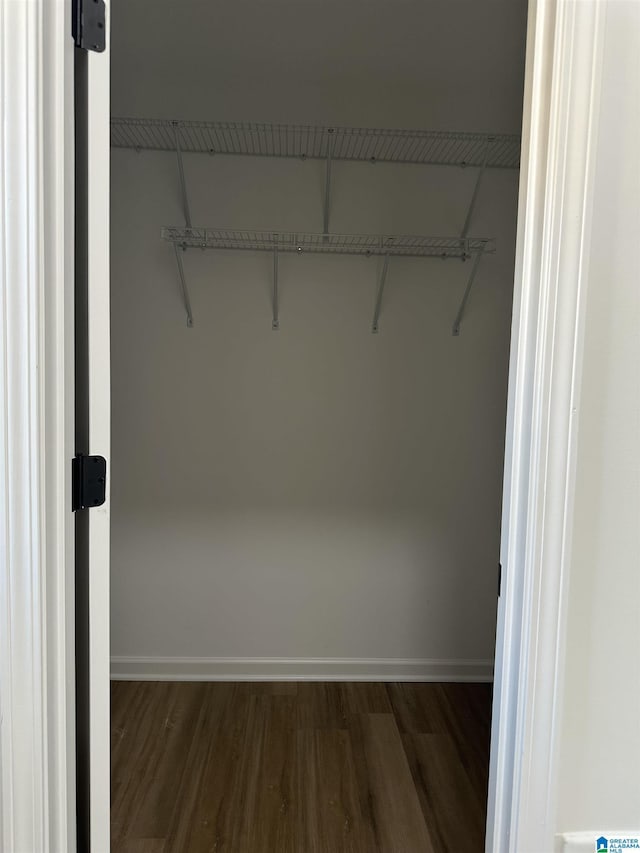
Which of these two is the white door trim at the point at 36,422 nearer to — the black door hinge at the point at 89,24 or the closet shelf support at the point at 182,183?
the black door hinge at the point at 89,24

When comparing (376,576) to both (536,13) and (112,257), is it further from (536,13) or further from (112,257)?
(536,13)

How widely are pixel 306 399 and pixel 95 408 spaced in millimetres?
1450

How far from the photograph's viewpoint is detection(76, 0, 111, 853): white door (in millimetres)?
909

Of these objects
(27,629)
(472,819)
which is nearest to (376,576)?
(472,819)

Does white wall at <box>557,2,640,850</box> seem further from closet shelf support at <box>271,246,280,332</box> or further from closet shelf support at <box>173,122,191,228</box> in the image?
closet shelf support at <box>173,122,191,228</box>

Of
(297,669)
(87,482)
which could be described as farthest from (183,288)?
(297,669)

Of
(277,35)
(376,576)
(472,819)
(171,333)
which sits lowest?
(472,819)

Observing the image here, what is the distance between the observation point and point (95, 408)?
0.95 m

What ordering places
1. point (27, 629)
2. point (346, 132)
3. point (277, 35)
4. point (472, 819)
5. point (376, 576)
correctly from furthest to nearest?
1. point (376, 576)
2. point (346, 132)
3. point (277, 35)
4. point (472, 819)
5. point (27, 629)

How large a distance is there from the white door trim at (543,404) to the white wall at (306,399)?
4.55 feet

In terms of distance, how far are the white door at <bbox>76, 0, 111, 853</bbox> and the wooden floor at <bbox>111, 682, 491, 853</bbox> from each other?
795mm

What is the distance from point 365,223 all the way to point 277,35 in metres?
0.76

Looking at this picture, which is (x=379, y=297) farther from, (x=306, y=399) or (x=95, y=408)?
(x=95, y=408)

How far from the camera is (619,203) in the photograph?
0.90m
